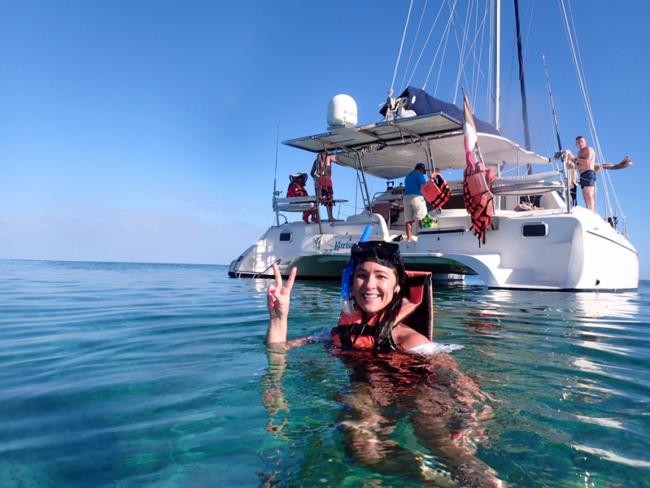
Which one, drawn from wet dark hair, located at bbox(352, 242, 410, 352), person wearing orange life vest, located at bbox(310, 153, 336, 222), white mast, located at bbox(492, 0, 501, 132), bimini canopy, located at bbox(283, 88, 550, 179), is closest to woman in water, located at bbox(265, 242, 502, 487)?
wet dark hair, located at bbox(352, 242, 410, 352)

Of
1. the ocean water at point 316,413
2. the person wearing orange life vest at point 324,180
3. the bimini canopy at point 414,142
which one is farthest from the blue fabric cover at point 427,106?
the ocean water at point 316,413

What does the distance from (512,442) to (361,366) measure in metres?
0.98

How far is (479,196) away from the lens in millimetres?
7680

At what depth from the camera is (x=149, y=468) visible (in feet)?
4.29

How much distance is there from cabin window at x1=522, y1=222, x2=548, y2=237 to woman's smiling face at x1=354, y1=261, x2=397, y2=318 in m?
6.14

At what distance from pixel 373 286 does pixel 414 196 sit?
6504mm

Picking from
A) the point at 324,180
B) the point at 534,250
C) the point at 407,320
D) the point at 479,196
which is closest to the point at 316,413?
the point at 407,320

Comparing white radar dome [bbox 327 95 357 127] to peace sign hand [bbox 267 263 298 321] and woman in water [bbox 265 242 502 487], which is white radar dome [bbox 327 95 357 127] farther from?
peace sign hand [bbox 267 263 298 321]

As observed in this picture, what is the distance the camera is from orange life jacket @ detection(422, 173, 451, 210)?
27.5 ft

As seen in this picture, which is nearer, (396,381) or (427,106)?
(396,381)

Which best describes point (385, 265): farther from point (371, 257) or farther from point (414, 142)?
point (414, 142)

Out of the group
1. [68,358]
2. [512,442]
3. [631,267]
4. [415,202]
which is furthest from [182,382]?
[631,267]

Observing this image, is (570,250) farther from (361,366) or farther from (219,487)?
(219,487)

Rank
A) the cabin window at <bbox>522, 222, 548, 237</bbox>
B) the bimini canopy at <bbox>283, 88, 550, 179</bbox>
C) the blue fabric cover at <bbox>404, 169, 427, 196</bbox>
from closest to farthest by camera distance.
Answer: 1. the cabin window at <bbox>522, 222, 548, 237</bbox>
2. the blue fabric cover at <bbox>404, 169, 427, 196</bbox>
3. the bimini canopy at <bbox>283, 88, 550, 179</bbox>
